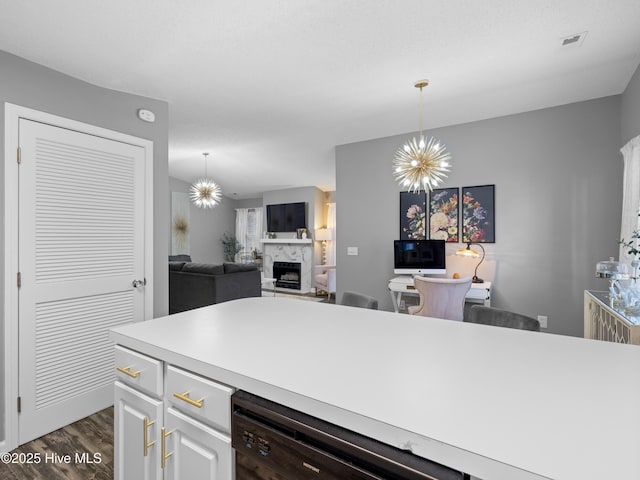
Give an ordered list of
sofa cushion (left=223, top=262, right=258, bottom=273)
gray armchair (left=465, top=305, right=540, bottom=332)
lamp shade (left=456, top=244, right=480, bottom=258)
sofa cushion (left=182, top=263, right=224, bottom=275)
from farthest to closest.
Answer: sofa cushion (left=223, top=262, right=258, bottom=273), sofa cushion (left=182, top=263, right=224, bottom=275), lamp shade (left=456, top=244, right=480, bottom=258), gray armchair (left=465, top=305, right=540, bottom=332)

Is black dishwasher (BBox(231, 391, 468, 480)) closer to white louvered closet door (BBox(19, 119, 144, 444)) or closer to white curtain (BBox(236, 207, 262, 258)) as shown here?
white louvered closet door (BBox(19, 119, 144, 444))

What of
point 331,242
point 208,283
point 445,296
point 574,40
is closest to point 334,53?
point 574,40

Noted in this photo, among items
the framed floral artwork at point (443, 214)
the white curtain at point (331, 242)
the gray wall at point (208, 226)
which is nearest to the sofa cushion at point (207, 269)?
the framed floral artwork at point (443, 214)

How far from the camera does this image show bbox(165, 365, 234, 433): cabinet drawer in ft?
2.94

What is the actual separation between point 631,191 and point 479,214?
1366 millimetres

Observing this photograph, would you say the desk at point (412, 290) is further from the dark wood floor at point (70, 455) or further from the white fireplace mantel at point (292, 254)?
the white fireplace mantel at point (292, 254)

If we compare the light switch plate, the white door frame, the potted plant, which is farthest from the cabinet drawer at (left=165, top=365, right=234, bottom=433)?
the potted plant

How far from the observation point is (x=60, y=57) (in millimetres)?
2053

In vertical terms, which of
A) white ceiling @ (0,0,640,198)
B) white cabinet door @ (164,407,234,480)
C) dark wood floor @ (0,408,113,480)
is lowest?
dark wood floor @ (0,408,113,480)

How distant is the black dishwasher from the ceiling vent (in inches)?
110

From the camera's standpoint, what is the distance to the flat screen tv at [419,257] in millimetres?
3756

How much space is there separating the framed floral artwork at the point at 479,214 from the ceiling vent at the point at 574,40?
1595mm

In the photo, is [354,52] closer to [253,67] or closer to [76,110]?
[253,67]

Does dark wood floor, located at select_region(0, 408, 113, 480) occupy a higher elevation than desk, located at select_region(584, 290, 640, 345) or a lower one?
lower
